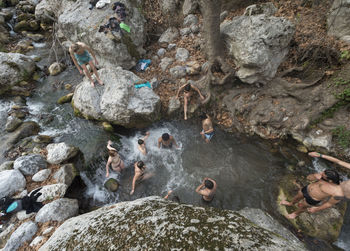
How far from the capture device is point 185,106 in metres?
6.85

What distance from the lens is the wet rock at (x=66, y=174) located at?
206 inches

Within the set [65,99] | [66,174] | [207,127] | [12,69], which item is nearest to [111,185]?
[66,174]

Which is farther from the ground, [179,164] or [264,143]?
[264,143]

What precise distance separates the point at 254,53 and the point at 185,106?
3.18 metres

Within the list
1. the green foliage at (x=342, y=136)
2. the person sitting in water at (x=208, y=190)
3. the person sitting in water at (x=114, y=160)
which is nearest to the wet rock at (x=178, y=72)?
the person sitting in water at (x=114, y=160)

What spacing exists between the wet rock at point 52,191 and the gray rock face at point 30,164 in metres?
1.03

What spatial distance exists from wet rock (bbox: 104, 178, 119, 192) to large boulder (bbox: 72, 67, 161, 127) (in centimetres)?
230

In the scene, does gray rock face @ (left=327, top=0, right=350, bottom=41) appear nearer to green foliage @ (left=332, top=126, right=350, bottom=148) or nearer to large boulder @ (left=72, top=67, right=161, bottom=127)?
green foliage @ (left=332, top=126, right=350, bottom=148)

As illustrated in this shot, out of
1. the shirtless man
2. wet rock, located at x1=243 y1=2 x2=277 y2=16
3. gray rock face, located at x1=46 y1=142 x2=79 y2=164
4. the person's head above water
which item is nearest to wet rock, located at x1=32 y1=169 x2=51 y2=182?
gray rock face, located at x1=46 y1=142 x2=79 y2=164

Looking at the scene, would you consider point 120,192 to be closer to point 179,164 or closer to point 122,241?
point 179,164

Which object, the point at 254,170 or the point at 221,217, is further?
the point at 254,170

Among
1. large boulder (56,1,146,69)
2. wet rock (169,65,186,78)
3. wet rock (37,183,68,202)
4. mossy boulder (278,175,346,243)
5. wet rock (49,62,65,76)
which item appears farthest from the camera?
wet rock (49,62,65,76)

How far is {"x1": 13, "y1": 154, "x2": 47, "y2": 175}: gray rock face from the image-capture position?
5340 millimetres

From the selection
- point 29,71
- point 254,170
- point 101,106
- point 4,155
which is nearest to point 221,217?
point 254,170
